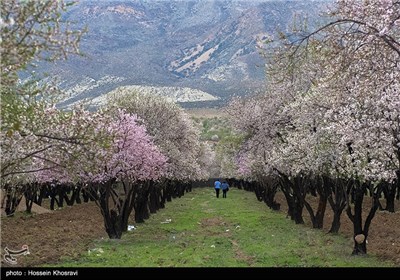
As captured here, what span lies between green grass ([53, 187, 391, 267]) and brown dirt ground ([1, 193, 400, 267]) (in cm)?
118

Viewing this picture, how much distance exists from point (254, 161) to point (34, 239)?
21229 millimetres

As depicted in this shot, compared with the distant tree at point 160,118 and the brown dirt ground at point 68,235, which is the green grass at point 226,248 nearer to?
the brown dirt ground at point 68,235

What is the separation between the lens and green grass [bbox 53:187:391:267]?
2016 centimetres

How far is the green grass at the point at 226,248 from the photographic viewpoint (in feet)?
66.1

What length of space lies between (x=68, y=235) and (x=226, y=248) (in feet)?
35.9

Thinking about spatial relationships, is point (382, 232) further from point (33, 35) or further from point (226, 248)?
point (33, 35)

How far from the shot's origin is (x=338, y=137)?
23016 mm

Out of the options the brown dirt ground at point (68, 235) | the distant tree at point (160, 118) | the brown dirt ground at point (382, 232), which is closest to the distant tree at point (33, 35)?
the brown dirt ground at point (68, 235)

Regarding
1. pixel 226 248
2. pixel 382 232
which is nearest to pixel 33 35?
pixel 226 248

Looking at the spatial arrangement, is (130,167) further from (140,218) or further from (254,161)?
(254,161)

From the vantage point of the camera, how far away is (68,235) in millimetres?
30266

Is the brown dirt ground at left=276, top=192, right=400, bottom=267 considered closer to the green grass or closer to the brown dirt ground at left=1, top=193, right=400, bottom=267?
the brown dirt ground at left=1, top=193, right=400, bottom=267

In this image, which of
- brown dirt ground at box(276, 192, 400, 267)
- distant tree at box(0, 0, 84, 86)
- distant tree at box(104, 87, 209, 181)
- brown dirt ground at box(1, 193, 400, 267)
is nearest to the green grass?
brown dirt ground at box(276, 192, 400, 267)

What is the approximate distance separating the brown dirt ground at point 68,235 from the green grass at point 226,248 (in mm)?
1178
